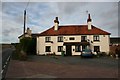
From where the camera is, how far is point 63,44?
1518 inches

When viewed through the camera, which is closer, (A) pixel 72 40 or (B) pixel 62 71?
(B) pixel 62 71

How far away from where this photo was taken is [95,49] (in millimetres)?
38188

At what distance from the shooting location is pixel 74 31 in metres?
40.7

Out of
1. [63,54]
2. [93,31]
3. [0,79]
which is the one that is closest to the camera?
[0,79]

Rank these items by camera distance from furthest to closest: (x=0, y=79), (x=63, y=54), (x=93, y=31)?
1. (x=93, y=31)
2. (x=63, y=54)
3. (x=0, y=79)

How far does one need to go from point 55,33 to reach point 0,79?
30200 millimetres

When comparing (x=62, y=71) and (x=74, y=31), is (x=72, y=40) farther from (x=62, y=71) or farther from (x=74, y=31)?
(x=62, y=71)

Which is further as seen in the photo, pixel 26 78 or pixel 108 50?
pixel 108 50

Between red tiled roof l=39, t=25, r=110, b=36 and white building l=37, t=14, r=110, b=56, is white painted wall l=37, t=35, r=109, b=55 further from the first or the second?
red tiled roof l=39, t=25, r=110, b=36

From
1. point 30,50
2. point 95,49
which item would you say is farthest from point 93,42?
point 30,50

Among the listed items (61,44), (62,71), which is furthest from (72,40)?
(62,71)

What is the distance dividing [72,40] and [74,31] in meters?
2.44

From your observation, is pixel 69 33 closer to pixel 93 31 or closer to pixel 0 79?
pixel 93 31

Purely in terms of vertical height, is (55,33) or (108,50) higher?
(55,33)
